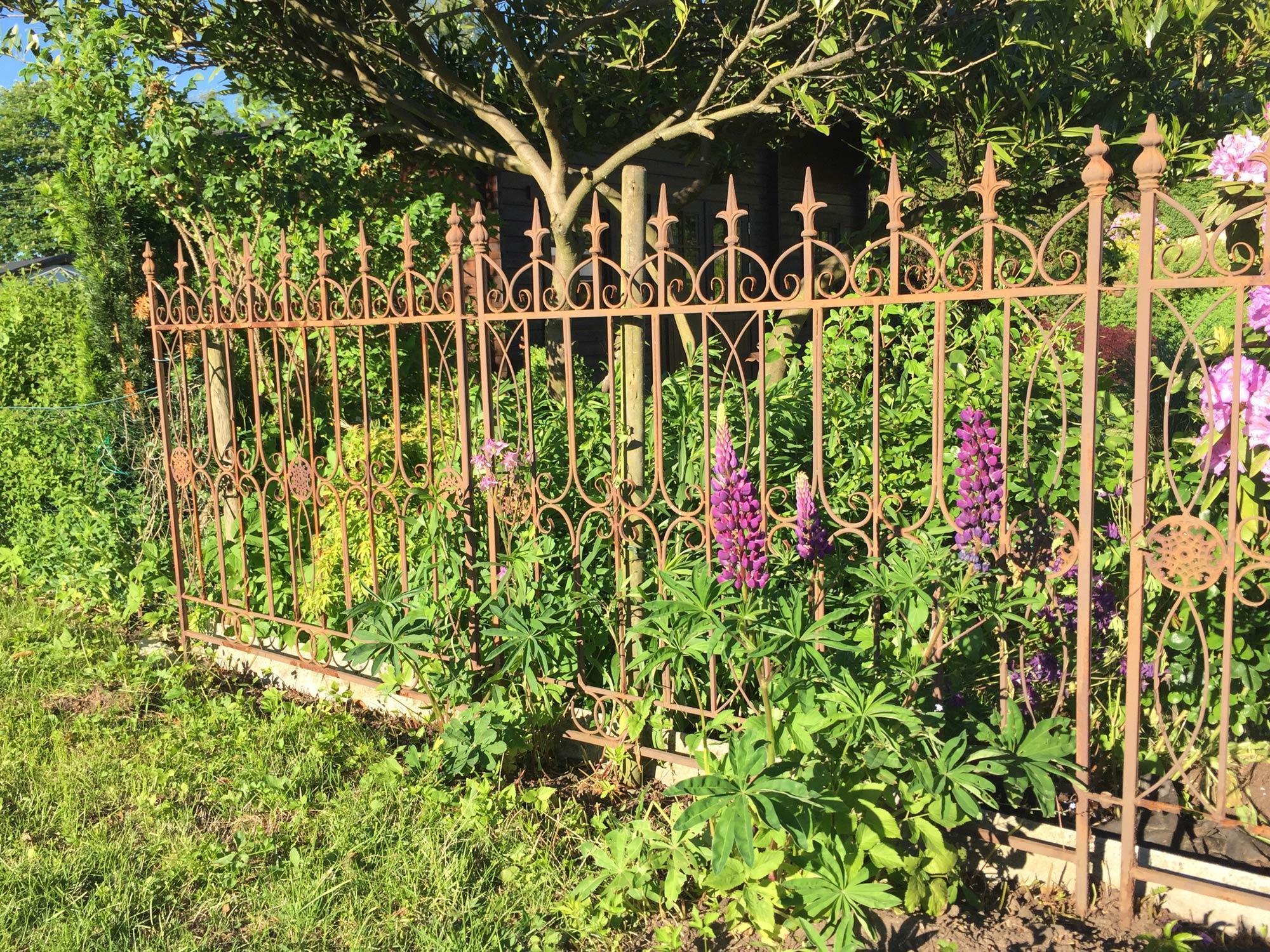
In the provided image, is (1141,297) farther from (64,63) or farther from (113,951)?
(64,63)

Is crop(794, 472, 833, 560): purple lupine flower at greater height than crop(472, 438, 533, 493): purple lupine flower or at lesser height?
lesser

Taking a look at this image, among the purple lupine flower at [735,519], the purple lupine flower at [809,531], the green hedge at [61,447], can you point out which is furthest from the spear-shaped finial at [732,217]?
the green hedge at [61,447]

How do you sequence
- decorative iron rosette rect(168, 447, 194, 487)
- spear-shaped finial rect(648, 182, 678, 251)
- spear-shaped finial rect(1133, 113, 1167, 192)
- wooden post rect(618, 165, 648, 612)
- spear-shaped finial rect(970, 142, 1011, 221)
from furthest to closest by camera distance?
decorative iron rosette rect(168, 447, 194, 487), wooden post rect(618, 165, 648, 612), spear-shaped finial rect(648, 182, 678, 251), spear-shaped finial rect(970, 142, 1011, 221), spear-shaped finial rect(1133, 113, 1167, 192)

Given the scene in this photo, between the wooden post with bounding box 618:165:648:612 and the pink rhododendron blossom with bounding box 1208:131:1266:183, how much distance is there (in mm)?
1721

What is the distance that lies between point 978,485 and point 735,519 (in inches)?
26.8

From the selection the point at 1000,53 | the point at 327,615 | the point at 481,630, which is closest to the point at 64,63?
the point at 327,615

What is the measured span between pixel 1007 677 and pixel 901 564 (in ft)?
1.63

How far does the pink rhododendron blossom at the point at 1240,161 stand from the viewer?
9.05 ft

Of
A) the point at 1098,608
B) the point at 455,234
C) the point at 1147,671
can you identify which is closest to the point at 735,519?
the point at 1098,608

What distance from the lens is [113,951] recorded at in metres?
2.67

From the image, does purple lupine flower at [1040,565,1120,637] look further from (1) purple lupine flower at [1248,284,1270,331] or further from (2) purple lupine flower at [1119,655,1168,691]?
(1) purple lupine flower at [1248,284,1270,331]

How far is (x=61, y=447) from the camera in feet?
21.1

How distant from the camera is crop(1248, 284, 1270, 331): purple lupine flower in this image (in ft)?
8.70

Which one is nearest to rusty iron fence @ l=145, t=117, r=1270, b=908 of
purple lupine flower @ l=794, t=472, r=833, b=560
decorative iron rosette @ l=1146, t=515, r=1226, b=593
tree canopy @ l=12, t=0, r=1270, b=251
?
decorative iron rosette @ l=1146, t=515, r=1226, b=593
